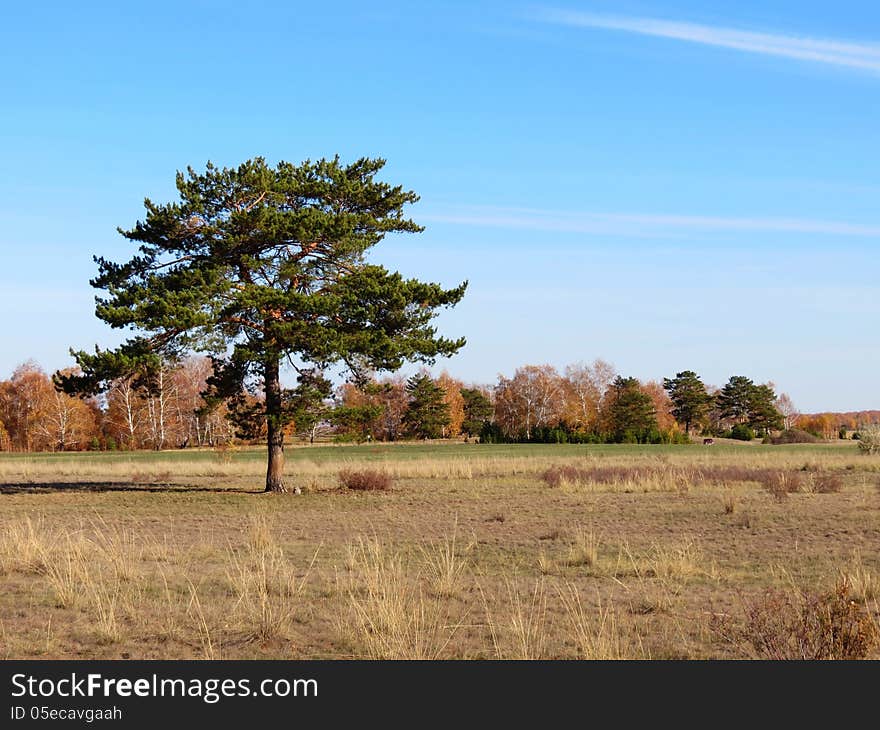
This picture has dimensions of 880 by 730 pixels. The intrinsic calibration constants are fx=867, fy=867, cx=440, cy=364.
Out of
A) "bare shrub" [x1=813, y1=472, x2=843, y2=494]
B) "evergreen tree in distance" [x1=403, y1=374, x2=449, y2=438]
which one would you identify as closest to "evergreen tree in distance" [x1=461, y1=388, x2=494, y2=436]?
"evergreen tree in distance" [x1=403, y1=374, x2=449, y2=438]

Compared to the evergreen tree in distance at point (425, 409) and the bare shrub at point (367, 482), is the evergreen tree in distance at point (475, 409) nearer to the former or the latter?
the evergreen tree in distance at point (425, 409)

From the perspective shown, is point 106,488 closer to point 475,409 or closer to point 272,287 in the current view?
point 272,287


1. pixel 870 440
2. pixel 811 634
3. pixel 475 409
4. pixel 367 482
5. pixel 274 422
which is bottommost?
pixel 367 482

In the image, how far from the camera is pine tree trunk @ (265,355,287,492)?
1016 inches

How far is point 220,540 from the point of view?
14.9 metres

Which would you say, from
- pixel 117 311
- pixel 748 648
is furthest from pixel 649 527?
pixel 117 311

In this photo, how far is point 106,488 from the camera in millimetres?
30453

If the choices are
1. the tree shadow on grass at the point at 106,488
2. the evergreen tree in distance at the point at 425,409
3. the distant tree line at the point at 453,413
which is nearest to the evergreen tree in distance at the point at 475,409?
the distant tree line at the point at 453,413

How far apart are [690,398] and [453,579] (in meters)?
114

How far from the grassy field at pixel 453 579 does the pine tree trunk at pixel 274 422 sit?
2856mm

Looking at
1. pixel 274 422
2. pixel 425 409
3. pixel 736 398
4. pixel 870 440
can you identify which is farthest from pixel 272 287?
pixel 736 398

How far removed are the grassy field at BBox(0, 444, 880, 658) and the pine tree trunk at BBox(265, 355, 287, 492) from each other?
2856mm

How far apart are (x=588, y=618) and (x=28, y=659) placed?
488cm
